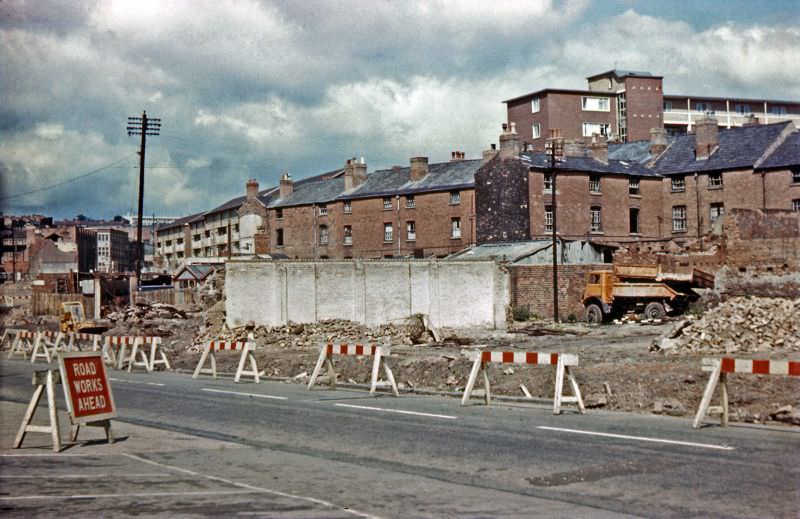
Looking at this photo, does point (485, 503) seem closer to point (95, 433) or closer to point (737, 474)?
point (737, 474)

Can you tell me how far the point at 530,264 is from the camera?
2020 inches

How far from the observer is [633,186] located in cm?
6519

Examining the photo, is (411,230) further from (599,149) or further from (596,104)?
(596,104)

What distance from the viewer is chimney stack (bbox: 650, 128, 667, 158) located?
70.1 metres

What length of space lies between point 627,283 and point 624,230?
18732 millimetres

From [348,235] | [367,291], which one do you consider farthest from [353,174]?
[367,291]

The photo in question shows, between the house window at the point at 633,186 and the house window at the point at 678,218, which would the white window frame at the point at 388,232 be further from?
the house window at the point at 678,218

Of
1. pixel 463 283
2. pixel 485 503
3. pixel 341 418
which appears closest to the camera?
pixel 485 503

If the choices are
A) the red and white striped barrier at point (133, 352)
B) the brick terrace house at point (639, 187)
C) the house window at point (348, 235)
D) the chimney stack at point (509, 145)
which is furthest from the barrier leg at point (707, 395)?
the house window at point (348, 235)

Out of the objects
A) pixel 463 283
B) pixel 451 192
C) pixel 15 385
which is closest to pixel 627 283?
pixel 463 283

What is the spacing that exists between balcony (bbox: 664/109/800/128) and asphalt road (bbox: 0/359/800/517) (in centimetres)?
9896

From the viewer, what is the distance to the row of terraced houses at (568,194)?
2414 inches

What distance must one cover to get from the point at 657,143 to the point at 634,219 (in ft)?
27.1

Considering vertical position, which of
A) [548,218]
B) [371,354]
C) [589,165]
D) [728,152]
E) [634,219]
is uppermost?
[728,152]
